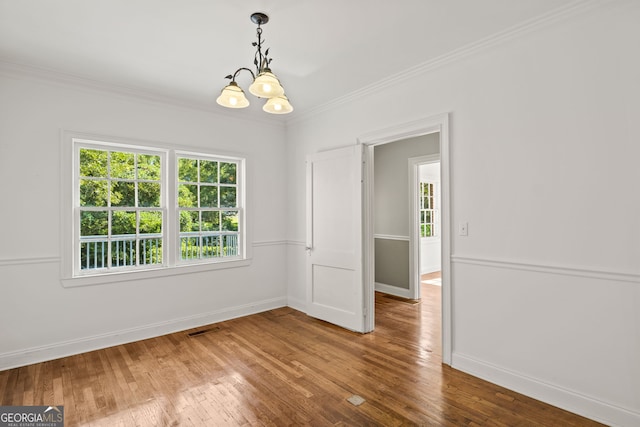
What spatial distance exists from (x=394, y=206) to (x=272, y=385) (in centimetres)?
376

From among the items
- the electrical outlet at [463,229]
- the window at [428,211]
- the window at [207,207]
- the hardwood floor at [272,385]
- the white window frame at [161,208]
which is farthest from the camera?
the window at [428,211]

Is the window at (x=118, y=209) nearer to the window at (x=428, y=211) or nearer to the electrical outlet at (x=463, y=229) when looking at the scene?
the electrical outlet at (x=463, y=229)

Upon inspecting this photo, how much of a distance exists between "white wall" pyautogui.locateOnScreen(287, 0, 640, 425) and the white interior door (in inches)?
44.8

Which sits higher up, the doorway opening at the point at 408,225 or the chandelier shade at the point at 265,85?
the chandelier shade at the point at 265,85

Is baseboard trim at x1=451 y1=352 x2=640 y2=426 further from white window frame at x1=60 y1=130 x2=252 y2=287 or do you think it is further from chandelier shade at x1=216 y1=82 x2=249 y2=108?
white window frame at x1=60 y1=130 x2=252 y2=287

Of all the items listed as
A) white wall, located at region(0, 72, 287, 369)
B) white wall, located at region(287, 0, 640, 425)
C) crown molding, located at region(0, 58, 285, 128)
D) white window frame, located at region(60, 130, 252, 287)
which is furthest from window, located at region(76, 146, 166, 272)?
white wall, located at region(287, 0, 640, 425)

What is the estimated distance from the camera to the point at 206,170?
434 cm

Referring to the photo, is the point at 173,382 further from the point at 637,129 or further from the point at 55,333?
the point at 637,129

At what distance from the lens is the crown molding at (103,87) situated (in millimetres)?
3016

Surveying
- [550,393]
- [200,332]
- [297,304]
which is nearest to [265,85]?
[550,393]

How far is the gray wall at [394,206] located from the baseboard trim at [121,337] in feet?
6.97

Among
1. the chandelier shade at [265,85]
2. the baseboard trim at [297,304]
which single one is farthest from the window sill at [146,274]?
the chandelier shade at [265,85]

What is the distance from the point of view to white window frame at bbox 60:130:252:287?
3271mm

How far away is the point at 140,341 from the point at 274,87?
3.16 meters
